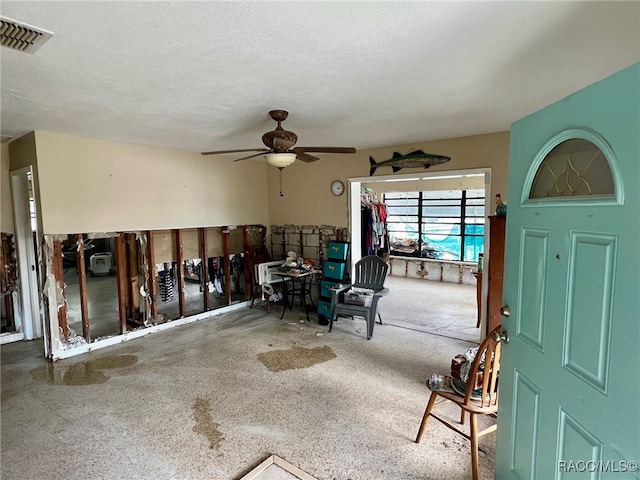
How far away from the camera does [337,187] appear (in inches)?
206

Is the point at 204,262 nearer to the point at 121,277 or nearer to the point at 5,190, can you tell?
the point at 121,277

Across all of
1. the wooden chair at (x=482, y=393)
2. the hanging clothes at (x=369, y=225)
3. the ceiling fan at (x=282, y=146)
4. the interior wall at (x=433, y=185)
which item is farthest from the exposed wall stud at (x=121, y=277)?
the interior wall at (x=433, y=185)

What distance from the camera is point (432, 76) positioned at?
7.30ft

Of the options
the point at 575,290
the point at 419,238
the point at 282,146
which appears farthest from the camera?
the point at 419,238

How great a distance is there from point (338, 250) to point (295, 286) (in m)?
1.18

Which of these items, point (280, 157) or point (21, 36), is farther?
point (280, 157)

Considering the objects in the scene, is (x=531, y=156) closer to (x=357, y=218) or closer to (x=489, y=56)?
(x=489, y=56)

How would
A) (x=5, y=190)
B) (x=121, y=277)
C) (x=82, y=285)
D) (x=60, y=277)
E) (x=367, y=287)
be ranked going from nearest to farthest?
1. (x=60, y=277)
2. (x=82, y=285)
3. (x=5, y=190)
4. (x=121, y=277)
5. (x=367, y=287)

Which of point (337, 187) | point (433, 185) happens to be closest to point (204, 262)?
point (337, 187)

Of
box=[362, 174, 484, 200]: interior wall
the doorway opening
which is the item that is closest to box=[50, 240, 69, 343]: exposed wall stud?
the doorway opening

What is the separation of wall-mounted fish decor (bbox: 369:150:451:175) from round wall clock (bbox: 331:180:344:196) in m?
0.66

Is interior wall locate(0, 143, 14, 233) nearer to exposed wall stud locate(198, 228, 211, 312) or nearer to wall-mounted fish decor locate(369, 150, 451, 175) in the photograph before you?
exposed wall stud locate(198, 228, 211, 312)

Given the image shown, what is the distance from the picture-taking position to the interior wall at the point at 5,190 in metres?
4.04

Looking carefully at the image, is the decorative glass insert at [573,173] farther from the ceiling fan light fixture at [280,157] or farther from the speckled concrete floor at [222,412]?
the ceiling fan light fixture at [280,157]
